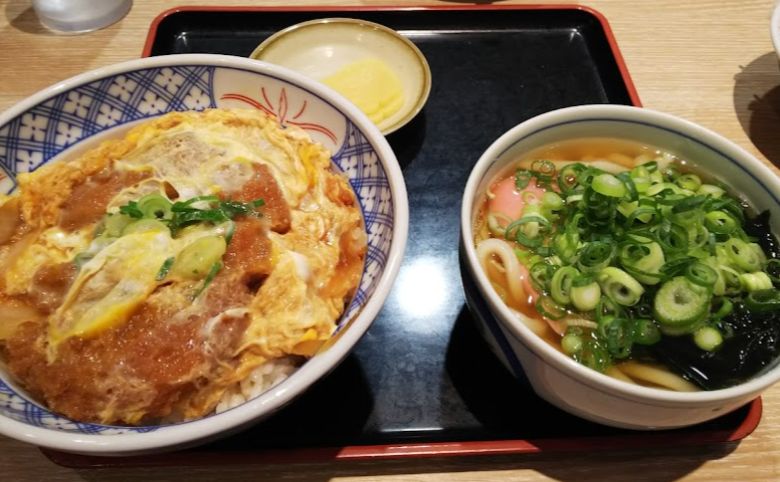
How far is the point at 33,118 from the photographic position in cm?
136

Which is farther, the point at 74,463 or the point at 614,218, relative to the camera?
the point at 614,218

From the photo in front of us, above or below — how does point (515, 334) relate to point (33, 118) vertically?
below

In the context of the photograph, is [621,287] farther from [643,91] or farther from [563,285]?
[643,91]

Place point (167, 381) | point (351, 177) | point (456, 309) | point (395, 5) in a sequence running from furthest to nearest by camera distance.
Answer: point (395, 5) → point (456, 309) → point (351, 177) → point (167, 381)

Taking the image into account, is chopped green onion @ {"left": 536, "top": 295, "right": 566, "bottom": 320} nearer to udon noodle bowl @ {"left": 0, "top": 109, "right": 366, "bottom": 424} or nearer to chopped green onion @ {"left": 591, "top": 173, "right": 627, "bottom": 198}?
chopped green onion @ {"left": 591, "top": 173, "right": 627, "bottom": 198}

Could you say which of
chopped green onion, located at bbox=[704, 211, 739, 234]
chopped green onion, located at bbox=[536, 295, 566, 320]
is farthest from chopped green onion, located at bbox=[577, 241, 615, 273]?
chopped green onion, located at bbox=[704, 211, 739, 234]

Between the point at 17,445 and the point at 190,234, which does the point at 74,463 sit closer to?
the point at 17,445

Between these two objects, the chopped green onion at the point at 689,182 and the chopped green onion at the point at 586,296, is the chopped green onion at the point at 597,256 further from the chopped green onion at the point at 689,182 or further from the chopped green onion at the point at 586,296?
the chopped green onion at the point at 689,182

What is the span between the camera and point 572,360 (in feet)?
3.42

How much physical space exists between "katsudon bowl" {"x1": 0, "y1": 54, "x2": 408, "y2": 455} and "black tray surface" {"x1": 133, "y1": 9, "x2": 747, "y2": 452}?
0.28m

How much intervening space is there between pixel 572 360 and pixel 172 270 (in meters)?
0.82

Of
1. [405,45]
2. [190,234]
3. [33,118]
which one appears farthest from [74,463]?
[405,45]

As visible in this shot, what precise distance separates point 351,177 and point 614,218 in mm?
667

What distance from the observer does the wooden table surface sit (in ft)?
4.12
